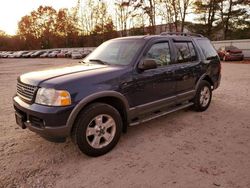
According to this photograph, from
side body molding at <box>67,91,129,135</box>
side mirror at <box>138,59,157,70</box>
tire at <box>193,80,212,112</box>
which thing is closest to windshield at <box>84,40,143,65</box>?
side mirror at <box>138,59,157,70</box>

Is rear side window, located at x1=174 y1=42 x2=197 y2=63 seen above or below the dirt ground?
above

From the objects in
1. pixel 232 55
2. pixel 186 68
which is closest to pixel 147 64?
pixel 186 68

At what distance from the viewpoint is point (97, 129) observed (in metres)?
3.70

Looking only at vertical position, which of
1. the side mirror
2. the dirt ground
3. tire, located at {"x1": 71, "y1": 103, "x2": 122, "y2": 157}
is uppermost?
the side mirror

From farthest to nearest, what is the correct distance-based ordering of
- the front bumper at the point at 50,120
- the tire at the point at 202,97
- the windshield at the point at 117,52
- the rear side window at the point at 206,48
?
1. the rear side window at the point at 206,48
2. the tire at the point at 202,97
3. the windshield at the point at 117,52
4. the front bumper at the point at 50,120

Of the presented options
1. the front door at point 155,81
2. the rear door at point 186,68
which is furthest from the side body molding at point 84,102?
the rear door at point 186,68

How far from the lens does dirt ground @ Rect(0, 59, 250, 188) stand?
3064mm

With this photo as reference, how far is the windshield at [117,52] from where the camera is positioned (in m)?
4.33

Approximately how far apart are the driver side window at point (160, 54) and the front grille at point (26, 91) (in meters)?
2.09

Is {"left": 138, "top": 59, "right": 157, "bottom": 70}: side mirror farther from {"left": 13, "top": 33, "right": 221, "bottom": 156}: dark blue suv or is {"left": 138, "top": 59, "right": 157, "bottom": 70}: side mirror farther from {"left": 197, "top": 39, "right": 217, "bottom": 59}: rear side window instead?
{"left": 197, "top": 39, "right": 217, "bottom": 59}: rear side window

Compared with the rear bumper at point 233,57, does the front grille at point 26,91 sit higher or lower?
higher

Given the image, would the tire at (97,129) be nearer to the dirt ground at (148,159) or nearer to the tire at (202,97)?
the dirt ground at (148,159)

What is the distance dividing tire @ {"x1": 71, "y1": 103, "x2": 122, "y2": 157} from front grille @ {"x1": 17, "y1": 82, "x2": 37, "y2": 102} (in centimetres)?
79

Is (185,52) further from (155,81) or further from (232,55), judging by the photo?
(232,55)
